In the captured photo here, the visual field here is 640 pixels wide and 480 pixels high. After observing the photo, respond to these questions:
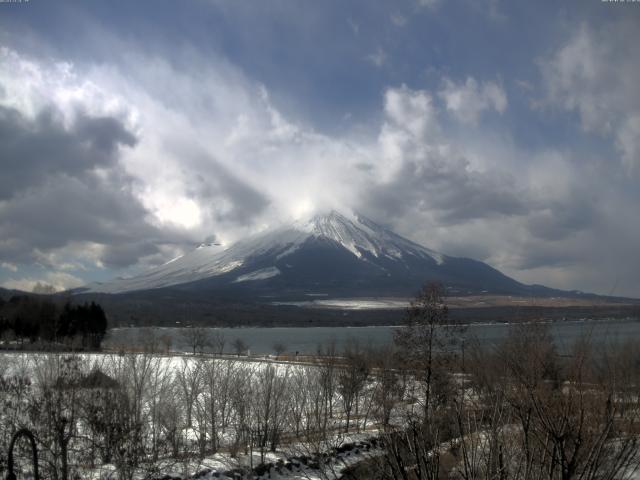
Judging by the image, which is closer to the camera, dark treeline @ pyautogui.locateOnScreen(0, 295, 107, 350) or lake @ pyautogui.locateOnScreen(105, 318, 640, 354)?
lake @ pyautogui.locateOnScreen(105, 318, 640, 354)

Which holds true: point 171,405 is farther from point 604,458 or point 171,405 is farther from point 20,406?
point 604,458

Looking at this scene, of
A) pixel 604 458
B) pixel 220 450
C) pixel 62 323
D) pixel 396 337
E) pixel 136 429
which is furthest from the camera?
pixel 62 323

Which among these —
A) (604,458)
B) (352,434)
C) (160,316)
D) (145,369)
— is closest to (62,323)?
(145,369)

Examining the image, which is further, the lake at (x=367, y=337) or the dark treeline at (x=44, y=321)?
the dark treeline at (x=44, y=321)

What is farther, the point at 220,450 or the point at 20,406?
the point at 220,450

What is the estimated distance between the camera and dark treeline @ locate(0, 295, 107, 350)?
6569cm

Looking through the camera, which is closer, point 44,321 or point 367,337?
point 44,321

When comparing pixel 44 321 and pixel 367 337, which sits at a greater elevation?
pixel 44 321

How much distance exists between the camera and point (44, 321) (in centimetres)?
6831

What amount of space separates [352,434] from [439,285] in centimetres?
984

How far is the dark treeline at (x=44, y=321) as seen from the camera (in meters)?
65.7

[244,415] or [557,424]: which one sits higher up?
[557,424]

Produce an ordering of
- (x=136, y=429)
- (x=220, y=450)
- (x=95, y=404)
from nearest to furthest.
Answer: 1. (x=136, y=429)
2. (x=95, y=404)
3. (x=220, y=450)

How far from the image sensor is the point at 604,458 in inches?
278
